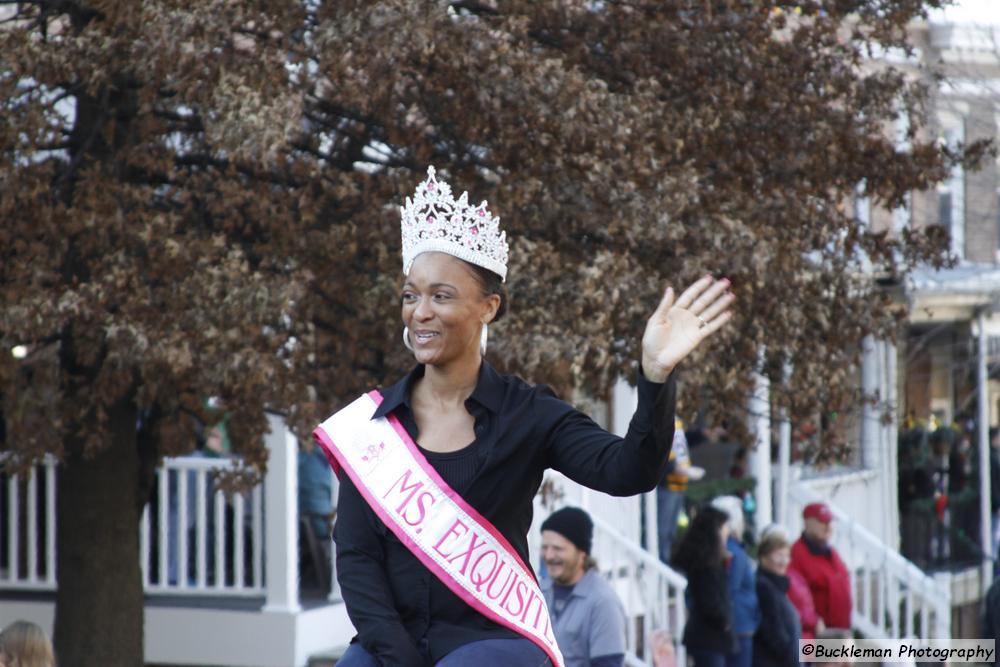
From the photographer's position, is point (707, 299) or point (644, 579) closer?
point (707, 299)

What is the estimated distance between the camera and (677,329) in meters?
3.52

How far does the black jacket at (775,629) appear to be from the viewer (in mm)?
10750

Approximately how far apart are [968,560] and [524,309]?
17.0m

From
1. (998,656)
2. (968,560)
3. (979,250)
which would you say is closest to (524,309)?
(998,656)

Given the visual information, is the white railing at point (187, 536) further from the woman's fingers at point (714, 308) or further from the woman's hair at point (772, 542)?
the woman's fingers at point (714, 308)

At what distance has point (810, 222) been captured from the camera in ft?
27.8

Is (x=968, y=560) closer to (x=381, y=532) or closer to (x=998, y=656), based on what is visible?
(x=998, y=656)

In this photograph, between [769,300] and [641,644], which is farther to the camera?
[641,644]

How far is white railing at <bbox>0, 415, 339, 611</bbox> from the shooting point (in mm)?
11273

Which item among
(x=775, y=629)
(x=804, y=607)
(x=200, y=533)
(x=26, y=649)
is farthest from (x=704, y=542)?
(x=26, y=649)

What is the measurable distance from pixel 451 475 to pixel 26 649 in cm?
318

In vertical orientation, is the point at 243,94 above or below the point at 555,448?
above

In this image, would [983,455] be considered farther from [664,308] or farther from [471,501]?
[664,308]

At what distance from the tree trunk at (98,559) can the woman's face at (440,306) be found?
516 cm
